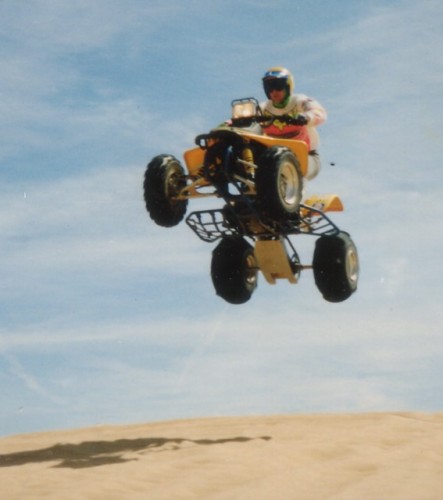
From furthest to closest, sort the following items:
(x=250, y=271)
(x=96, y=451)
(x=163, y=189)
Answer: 1. (x=250, y=271)
2. (x=96, y=451)
3. (x=163, y=189)

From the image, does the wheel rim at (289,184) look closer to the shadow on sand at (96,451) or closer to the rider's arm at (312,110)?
the rider's arm at (312,110)

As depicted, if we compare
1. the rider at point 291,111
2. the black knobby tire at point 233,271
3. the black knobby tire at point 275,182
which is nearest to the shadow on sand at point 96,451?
the black knobby tire at point 233,271

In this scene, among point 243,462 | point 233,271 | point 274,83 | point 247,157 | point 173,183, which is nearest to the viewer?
point 243,462

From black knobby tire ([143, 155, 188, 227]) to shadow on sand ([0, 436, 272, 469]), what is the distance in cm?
263

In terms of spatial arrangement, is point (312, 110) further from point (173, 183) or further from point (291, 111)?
point (173, 183)

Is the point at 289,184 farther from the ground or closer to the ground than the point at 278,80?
closer to the ground

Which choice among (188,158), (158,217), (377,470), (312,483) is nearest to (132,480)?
(312,483)

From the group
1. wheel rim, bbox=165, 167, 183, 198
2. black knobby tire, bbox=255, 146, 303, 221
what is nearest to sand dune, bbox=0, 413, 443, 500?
black knobby tire, bbox=255, 146, 303, 221

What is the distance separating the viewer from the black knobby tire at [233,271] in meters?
11.9

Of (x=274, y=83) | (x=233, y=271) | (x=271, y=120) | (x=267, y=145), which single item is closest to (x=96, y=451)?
(x=233, y=271)

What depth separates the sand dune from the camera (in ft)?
27.4

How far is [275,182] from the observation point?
9586 millimetres

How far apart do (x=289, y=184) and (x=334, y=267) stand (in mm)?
1197

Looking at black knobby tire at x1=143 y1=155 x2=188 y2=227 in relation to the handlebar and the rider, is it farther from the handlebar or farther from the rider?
the rider
